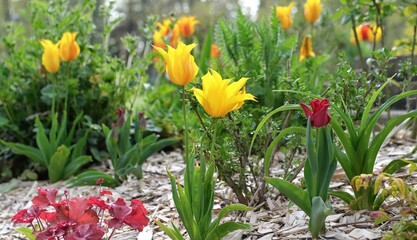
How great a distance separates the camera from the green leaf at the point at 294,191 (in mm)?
1936

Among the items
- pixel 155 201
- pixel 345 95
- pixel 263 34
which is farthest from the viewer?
pixel 263 34

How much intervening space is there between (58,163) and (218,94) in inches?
74.0

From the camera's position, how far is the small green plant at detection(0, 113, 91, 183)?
337 cm

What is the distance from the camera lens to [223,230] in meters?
1.96

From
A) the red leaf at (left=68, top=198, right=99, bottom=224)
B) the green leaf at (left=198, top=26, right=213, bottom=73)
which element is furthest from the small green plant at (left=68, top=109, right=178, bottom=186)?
the red leaf at (left=68, top=198, right=99, bottom=224)

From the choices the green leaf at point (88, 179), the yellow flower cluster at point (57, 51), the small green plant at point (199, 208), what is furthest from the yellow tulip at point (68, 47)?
the small green plant at point (199, 208)

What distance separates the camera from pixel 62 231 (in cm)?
189

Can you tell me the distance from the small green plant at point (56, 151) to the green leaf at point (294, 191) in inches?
67.3

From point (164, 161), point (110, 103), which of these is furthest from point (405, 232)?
point (110, 103)

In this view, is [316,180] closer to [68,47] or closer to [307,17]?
[68,47]

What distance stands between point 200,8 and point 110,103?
28.3ft

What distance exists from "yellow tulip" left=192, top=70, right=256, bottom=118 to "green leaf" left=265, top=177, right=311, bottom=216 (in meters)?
0.30

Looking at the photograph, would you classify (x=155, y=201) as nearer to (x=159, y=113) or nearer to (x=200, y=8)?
(x=159, y=113)

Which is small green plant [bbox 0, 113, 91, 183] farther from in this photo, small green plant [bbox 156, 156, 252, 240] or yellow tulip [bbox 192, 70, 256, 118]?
yellow tulip [bbox 192, 70, 256, 118]
